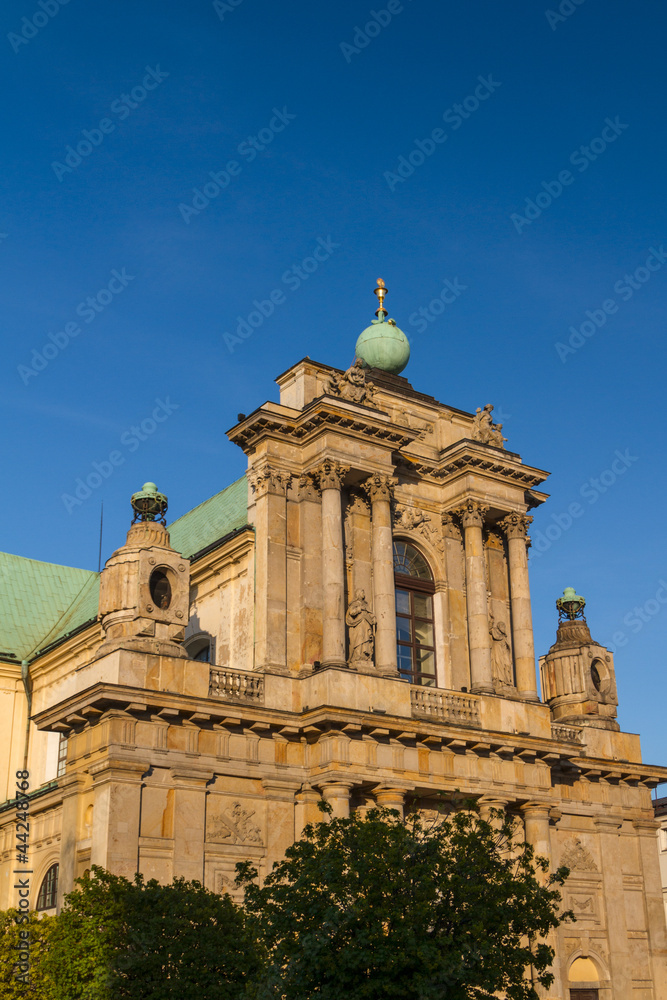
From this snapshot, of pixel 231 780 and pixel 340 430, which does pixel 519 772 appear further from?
pixel 340 430

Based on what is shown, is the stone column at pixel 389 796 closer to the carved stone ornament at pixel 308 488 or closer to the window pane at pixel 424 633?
the window pane at pixel 424 633

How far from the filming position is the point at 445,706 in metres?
32.8

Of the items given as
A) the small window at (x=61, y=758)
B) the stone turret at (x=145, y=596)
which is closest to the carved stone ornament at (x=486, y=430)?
the stone turret at (x=145, y=596)

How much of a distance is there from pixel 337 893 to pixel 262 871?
31.6ft

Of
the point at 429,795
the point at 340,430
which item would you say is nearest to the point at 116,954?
the point at 429,795

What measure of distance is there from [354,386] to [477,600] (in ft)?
24.0

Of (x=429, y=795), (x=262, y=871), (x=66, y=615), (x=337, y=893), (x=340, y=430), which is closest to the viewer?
(x=337, y=893)

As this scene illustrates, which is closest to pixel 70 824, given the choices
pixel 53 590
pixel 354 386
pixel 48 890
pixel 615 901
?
pixel 48 890

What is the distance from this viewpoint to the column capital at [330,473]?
33.4 m

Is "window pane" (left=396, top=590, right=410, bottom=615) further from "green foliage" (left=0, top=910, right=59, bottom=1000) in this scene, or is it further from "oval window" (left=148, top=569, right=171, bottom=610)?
"green foliage" (left=0, top=910, right=59, bottom=1000)

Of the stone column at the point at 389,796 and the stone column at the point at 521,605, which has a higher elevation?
the stone column at the point at 521,605

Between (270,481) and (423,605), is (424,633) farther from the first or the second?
(270,481)

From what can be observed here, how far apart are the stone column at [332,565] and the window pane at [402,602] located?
10.5 ft

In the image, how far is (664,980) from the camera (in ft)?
117
